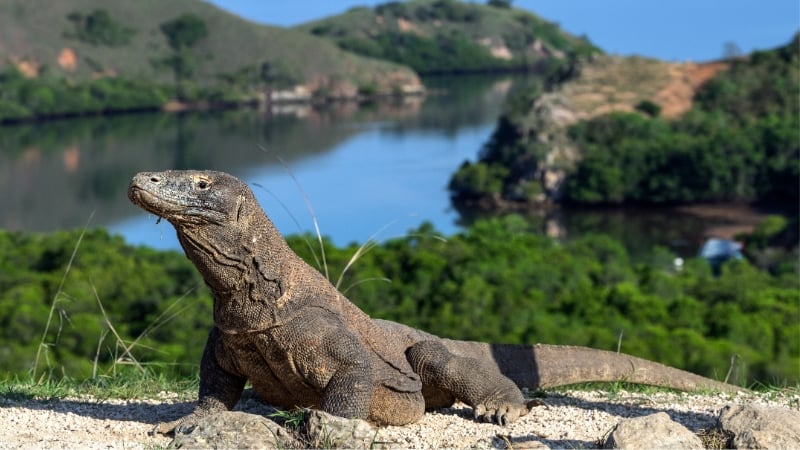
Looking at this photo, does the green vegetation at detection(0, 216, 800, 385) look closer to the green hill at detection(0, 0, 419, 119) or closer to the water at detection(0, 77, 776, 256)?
the water at detection(0, 77, 776, 256)

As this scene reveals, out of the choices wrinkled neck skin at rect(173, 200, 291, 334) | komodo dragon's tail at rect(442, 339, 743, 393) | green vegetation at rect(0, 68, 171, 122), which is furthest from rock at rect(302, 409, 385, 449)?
green vegetation at rect(0, 68, 171, 122)

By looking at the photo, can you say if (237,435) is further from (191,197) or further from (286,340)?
(191,197)

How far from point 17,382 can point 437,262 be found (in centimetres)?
2964

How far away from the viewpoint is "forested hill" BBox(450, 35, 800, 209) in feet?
281

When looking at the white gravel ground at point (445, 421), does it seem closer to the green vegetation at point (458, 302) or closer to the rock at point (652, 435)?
the rock at point (652, 435)

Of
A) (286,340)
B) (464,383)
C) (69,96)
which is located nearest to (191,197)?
(286,340)

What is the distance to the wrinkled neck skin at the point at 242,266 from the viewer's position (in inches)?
208

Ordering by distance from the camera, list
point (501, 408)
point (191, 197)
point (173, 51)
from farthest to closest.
A: point (173, 51), point (501, 408), point (191, 197)

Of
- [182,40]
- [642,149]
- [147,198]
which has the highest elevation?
[147,198]

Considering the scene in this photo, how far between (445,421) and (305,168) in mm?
74625

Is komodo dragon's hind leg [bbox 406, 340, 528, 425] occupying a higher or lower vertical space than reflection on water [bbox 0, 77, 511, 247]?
higher

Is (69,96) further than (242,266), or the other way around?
(69,96)

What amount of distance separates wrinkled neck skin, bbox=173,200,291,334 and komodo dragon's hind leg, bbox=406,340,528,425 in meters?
1.01

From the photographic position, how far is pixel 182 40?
153 m
